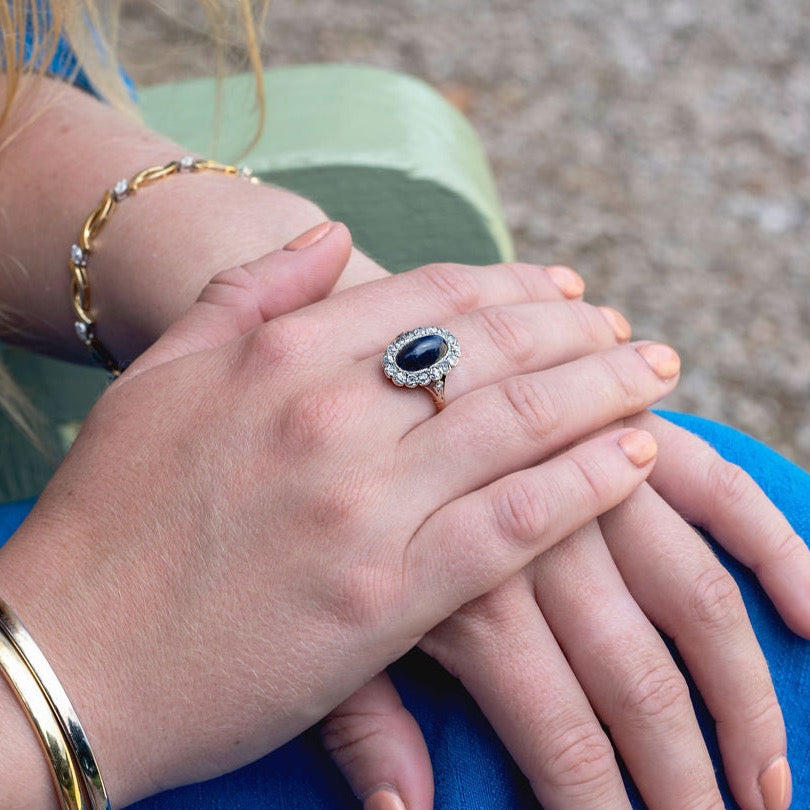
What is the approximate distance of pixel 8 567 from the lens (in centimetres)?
82

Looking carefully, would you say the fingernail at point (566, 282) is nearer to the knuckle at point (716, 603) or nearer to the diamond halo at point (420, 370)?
the diamond halo at point (420, 370)

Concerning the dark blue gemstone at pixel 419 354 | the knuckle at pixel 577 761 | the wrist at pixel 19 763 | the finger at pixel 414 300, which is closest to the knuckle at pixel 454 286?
the finger at pixel 414 300

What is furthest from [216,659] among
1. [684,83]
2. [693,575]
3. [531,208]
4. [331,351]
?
[684,83]

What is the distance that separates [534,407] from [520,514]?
4.5 inches

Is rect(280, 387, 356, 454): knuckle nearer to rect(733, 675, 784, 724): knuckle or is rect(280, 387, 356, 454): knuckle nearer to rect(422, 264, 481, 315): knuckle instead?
rect(422, 264, 481, 315): knuckle

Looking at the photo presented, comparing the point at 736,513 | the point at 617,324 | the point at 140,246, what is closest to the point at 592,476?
the point at 736,513

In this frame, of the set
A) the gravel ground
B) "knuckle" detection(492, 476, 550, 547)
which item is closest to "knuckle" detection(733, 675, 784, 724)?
"knuckle" detection(492, 476, 550, 547)

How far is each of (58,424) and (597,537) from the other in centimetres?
110

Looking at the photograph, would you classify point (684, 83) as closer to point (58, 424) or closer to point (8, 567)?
point (58, 424)

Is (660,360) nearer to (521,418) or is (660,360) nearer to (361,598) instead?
(521,418)

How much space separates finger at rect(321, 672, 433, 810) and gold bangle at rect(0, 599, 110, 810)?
0.65 ft

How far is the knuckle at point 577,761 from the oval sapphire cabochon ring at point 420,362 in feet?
0.99

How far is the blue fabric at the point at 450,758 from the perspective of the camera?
839 millimetres

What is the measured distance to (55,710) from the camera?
0.76 meters
